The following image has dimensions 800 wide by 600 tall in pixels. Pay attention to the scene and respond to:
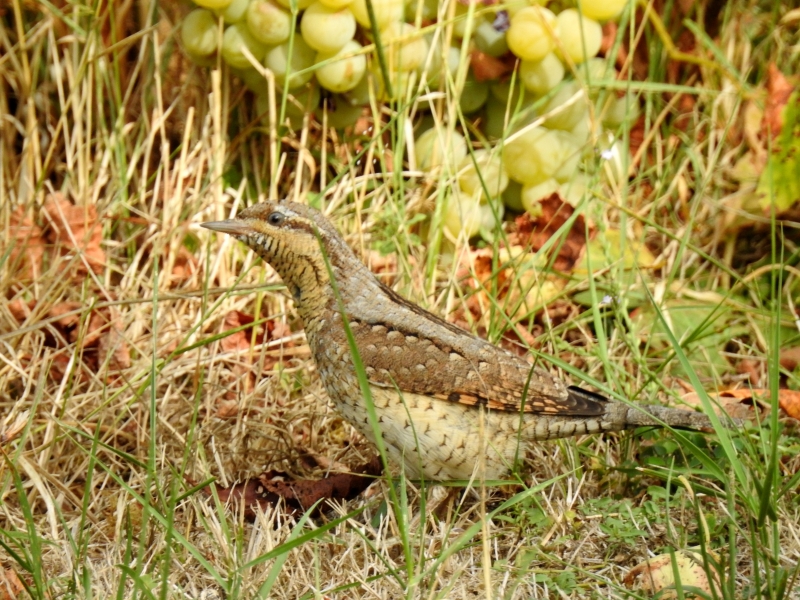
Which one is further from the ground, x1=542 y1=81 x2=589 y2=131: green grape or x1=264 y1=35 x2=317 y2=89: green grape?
x1=264 y1=35 x2=317 y2=89: green grape

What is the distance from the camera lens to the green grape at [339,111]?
14.8 feet

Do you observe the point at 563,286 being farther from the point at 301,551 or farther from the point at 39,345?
the point at 39,345

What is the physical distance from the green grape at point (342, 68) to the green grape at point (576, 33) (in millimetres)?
883

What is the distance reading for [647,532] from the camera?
117 inches

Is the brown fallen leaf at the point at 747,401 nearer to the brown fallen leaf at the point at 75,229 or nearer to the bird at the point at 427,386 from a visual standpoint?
the bird at the point at 427,386

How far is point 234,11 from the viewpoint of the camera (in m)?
4.11

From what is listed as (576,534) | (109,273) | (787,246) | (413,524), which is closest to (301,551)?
(413,524)

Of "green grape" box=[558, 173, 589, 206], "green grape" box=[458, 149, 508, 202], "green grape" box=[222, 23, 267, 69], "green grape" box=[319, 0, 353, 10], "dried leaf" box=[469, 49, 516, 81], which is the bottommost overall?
"green grape" box=[558, 173, 589, 206]

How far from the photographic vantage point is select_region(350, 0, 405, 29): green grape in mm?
4074

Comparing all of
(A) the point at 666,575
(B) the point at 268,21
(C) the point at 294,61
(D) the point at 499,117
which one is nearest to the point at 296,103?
(C) the point at 294,61

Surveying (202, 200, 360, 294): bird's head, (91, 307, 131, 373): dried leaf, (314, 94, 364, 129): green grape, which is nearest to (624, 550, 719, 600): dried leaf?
(202, 200, 360, 294): bird's head

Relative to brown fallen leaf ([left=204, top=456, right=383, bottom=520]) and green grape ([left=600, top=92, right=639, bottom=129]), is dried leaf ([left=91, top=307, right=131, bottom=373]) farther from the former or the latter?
green grape ([left=600, top=92, right=639, bottom=129])

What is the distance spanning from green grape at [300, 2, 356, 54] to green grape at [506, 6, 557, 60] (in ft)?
2.33

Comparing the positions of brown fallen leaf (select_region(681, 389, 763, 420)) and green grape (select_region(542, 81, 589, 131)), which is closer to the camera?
brown fallen leaf (select_region(681, 389, 763, 420))
